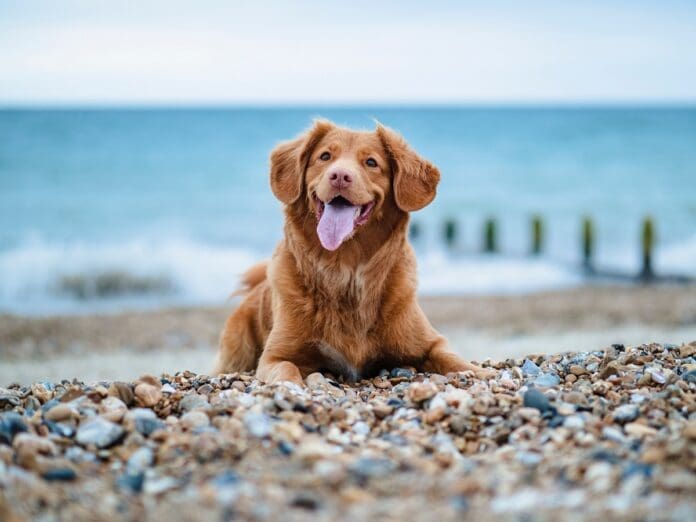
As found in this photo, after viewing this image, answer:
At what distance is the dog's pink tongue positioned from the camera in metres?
5.02

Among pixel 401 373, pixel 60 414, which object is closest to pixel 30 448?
pixel 60 414

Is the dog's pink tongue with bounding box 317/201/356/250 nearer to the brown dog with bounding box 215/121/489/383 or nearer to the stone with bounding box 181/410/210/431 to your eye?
the brown dog with bounding box 215/121/489/383

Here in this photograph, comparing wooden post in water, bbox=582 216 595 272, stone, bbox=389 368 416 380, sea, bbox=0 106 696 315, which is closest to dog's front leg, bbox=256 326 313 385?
stone, bbox=389 368 416 380

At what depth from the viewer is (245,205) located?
30.9 meters

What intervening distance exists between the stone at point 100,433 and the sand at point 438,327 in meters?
5.80

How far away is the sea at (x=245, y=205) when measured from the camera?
17.2 meters

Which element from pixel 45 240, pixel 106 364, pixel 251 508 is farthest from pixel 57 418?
pixel 45 240

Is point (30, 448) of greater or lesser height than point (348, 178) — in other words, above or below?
below

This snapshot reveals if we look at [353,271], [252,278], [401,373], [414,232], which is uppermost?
[353,271]

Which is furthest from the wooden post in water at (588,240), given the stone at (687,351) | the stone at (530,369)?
the stone at (530,369)

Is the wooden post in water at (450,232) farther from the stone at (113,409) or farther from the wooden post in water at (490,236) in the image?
the stone at (113,409)

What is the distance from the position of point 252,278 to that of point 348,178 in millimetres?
2393

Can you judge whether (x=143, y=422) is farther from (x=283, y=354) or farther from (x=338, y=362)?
(x=338, y=362)

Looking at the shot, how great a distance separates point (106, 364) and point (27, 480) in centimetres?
735
